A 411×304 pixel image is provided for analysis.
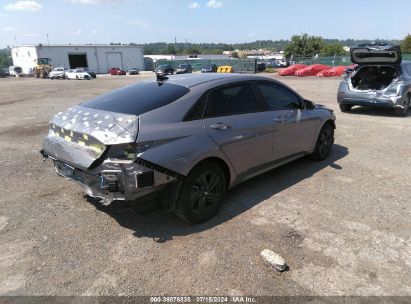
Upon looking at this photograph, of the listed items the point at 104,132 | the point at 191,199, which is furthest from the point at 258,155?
the point at 104,132

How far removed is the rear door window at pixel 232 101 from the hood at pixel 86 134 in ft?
3.33

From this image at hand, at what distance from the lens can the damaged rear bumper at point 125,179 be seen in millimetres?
3389

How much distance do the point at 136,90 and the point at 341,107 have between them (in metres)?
8.78

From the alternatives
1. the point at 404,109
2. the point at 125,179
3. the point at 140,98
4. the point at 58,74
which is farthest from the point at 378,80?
the point at 58,74

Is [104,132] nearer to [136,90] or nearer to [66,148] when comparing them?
[66,148]

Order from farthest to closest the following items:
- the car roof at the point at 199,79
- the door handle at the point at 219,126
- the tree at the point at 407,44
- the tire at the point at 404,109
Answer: the tree at the point at 407,44 → the tire at the point at 404,109 → the car roof at the point at 199,79 → the door handle at the point at 219,126

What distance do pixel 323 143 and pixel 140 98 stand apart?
3585 mm

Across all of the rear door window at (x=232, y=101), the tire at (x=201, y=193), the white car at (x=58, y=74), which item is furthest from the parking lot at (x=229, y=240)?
the white car at (x=58, y=74)

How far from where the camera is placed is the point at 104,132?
350 cm

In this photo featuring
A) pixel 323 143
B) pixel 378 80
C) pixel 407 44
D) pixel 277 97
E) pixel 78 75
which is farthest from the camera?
pixel 407 44

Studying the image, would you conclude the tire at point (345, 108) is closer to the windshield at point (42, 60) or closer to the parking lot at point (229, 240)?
the parking lot at point (229, 240)

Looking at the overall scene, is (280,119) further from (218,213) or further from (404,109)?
(404,109)

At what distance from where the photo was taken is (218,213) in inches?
171

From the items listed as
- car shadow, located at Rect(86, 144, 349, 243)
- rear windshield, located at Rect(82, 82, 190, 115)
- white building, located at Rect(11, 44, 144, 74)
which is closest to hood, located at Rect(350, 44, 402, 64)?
car shadow, located at Rect(86, 144, 349, 243)
